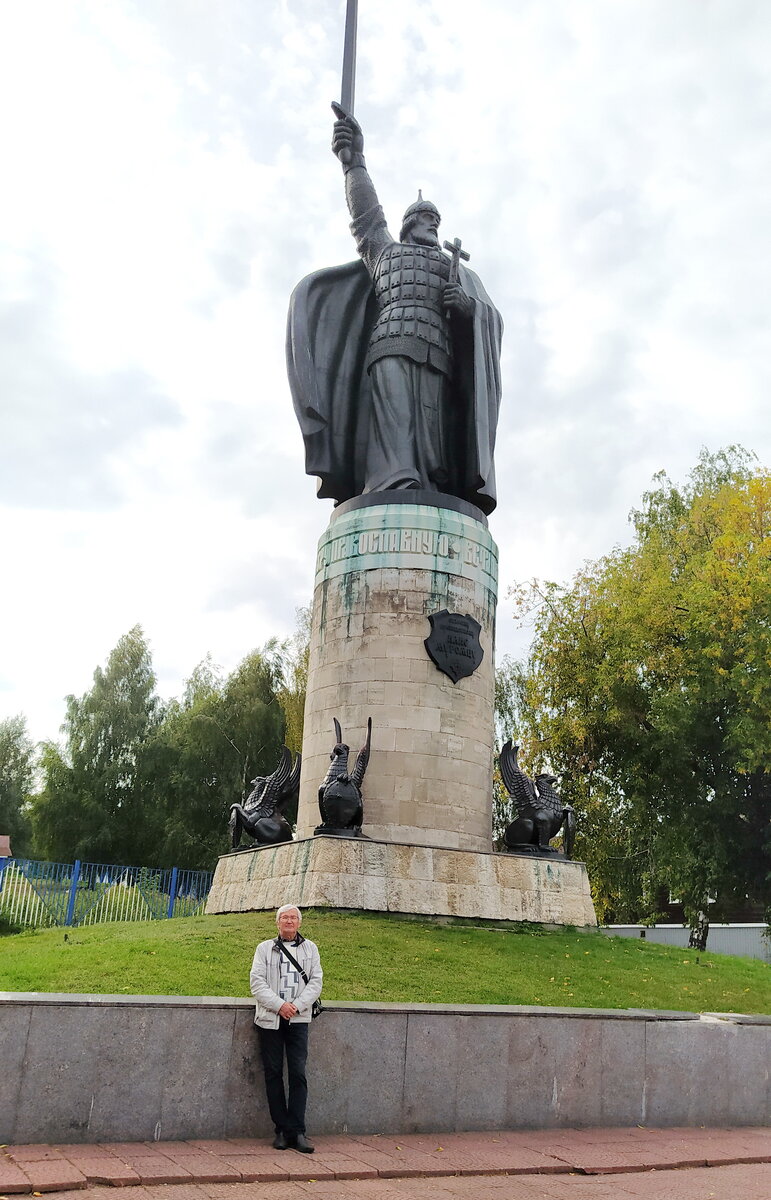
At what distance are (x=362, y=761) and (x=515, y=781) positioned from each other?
2.82 meters

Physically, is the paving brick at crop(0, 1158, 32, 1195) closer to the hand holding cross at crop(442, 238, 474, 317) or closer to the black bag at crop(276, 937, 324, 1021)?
the black bag at crop(276, 937, 324, 1021)

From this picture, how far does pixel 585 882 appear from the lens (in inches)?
598

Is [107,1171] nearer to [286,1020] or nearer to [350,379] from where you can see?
[286,1020]

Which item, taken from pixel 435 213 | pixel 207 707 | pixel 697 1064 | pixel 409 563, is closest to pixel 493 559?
pixel 409 563

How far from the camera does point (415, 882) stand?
1370 centimetres

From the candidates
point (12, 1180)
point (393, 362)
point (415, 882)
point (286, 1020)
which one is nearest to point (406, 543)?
point (393, 362)

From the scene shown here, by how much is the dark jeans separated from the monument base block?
688 centimetres

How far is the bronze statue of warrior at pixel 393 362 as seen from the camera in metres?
18.1

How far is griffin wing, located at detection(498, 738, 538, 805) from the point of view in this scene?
16.0 metres

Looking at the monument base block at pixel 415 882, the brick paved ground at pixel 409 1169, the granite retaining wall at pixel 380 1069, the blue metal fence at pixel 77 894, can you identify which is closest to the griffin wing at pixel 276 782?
the monument base block at pixel 415 882

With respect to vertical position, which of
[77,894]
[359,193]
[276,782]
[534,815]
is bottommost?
[77,894]

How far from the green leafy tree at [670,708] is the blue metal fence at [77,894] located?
11141mm

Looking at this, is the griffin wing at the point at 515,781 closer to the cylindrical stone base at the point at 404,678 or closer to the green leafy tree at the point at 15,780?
the cylindrical stone base at the point at 404,678

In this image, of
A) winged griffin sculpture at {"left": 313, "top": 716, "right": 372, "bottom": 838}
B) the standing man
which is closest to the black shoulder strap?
the standing man
